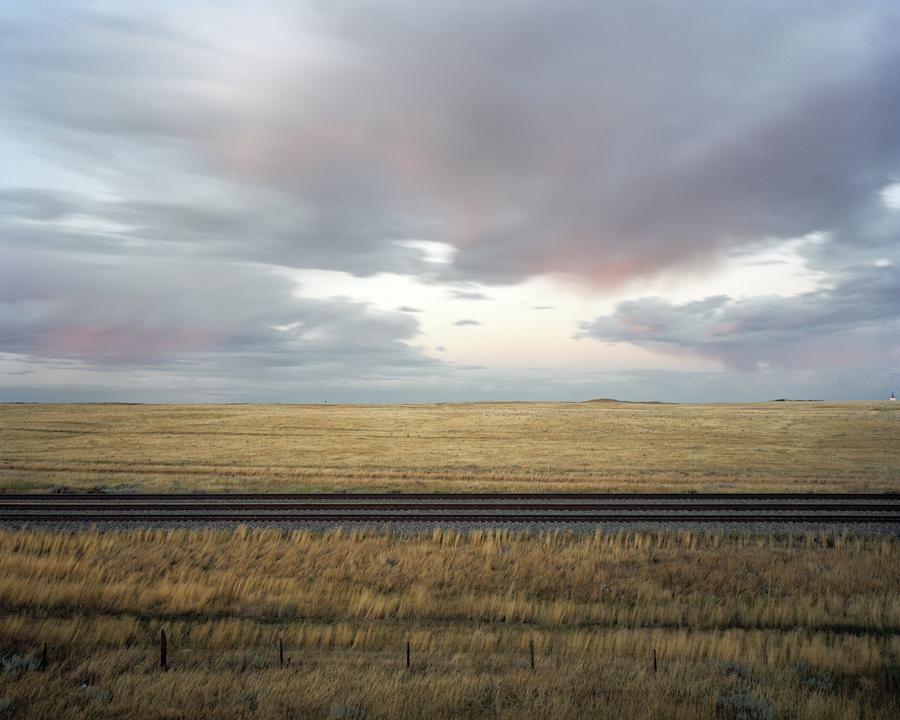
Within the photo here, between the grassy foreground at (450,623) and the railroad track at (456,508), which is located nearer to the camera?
the grassy foreground at (450,623)

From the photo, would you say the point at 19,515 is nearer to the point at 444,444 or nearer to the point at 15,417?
the point at 444,444

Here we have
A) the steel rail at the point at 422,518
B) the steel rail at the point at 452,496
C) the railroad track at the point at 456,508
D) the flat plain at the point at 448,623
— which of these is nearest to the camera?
the flat plain at the point at 448,623

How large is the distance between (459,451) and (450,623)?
32302mm

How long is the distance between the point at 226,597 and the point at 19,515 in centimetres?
1117

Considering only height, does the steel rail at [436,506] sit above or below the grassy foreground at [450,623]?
above

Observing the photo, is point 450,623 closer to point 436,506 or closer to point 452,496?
point 436,506

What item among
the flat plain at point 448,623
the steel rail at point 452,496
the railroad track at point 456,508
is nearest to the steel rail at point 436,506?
the railroad track at point 456,508

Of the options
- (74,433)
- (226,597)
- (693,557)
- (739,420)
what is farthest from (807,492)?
(74,433)

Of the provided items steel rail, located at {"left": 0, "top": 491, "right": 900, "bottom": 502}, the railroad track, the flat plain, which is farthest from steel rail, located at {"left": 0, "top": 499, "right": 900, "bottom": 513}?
the flat plain

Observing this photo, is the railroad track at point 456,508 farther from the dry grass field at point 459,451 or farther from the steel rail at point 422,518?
the dry grass field at point 459,451

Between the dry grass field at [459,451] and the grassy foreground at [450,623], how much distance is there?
1049cm

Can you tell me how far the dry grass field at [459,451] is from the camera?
92.2 feet

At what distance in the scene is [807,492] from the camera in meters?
24.7

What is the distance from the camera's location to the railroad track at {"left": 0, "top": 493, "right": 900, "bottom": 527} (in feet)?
62.0
